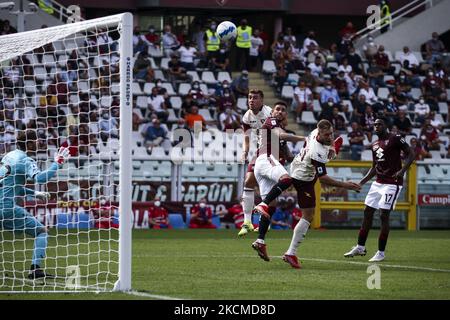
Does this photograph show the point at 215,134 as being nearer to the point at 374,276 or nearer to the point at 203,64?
the point at 203,64

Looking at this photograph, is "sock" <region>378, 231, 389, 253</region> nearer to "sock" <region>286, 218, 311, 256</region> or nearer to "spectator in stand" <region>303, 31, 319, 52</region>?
"sock" <region>286, 218, 311, 256</region>

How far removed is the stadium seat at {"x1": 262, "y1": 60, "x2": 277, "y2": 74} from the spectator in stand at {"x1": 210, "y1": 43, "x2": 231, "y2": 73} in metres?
1.29

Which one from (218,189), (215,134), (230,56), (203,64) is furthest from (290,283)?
(230,56)

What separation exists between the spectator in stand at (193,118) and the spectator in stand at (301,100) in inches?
157

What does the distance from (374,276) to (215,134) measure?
16086 millimetres

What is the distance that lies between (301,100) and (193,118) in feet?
15.6

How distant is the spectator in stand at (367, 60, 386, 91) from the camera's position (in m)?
37.4

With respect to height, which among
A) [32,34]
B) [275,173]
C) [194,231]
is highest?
[32,34]

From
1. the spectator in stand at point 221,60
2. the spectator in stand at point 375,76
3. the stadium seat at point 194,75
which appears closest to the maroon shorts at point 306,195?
the stadium seat at point 194,75

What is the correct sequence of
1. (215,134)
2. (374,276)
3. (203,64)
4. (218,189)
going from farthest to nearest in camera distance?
(203,64) < (215,134) < (218,189) < (374,276)

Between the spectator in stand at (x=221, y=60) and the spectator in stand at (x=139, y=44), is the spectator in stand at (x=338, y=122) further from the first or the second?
the spectator in stand at (x=139, y=44)

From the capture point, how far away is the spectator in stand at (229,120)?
104 feet

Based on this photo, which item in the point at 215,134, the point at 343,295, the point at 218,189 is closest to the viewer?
the point at 343,295

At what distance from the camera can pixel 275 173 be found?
16.7 meters
